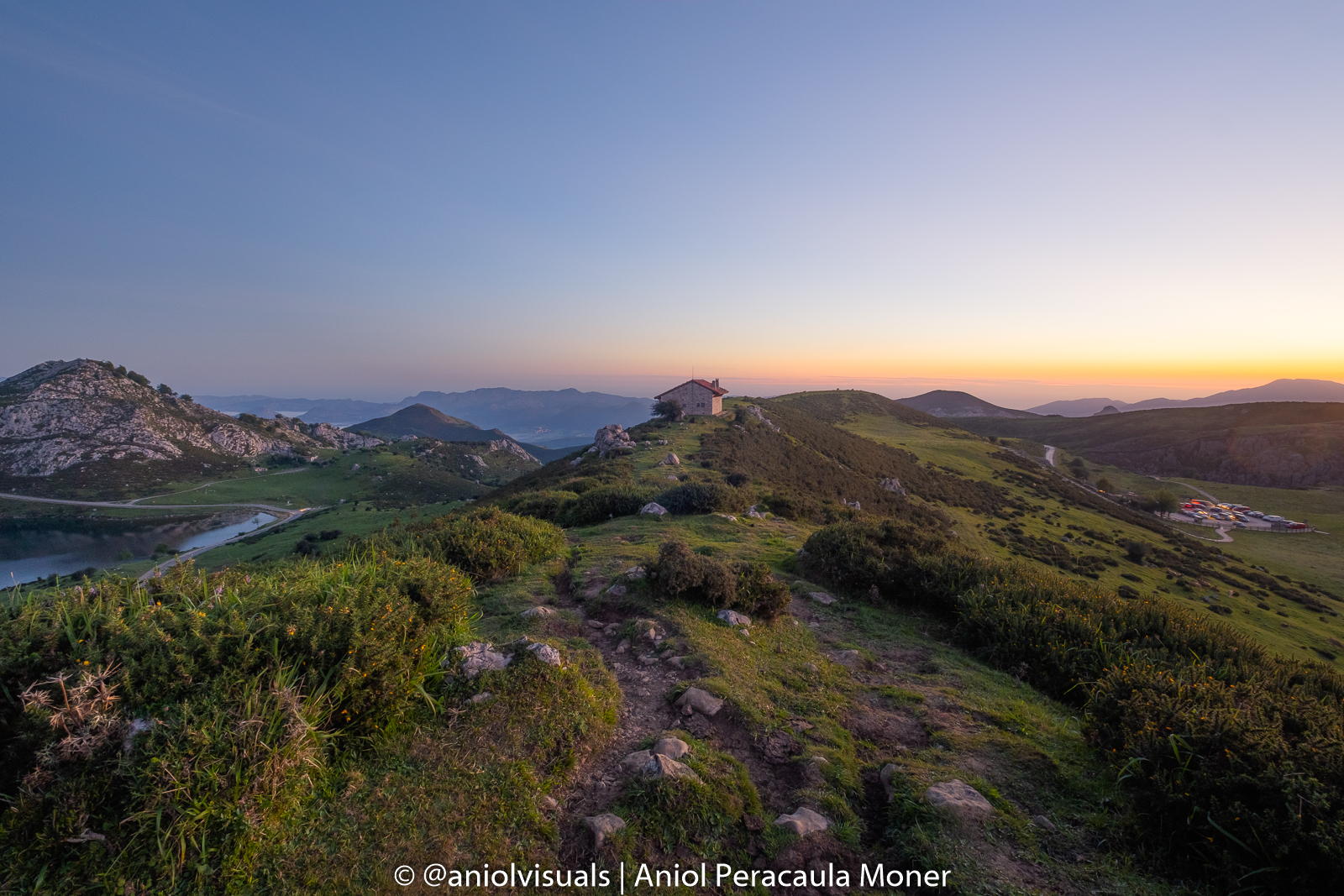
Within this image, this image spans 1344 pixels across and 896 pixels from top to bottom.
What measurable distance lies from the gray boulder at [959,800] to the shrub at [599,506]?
13.6m

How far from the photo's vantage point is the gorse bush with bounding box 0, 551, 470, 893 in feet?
9.23

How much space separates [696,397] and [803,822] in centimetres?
5237

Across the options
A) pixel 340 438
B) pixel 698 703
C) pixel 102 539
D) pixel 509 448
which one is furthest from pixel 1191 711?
pixel 340 438

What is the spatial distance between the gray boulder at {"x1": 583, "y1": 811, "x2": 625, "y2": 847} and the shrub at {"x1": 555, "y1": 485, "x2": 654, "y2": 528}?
42.4ft

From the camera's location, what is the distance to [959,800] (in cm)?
440

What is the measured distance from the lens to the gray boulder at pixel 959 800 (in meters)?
4.28

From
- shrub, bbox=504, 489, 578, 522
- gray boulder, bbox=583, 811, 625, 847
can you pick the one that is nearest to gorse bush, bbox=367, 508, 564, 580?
shrub, bbox=504, 489, 578, 522

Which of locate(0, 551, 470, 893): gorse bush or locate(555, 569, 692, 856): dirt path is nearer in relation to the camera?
locate(0, 551, 470, 893): gorse bush

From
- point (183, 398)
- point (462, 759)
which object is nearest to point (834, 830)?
point (462, 759)

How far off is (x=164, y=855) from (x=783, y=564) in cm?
1113

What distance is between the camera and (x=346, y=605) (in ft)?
15.1

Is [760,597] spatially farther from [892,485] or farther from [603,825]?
[892,485]

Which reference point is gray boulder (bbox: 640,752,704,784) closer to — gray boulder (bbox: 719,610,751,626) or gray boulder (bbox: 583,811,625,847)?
gray boulder (bbox: 583,811,625,847)

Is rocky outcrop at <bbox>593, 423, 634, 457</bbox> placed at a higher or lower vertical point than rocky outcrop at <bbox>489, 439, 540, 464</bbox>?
higher
